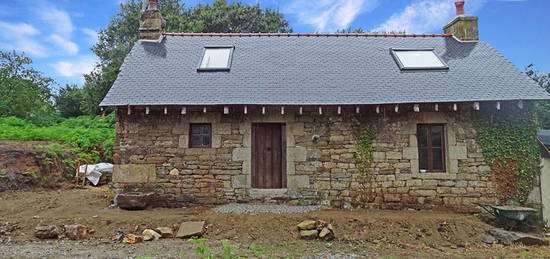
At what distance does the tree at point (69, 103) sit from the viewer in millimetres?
19281

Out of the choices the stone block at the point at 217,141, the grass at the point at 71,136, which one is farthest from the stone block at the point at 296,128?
the grass at the point at 71,136

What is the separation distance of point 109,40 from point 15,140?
9.92 meters

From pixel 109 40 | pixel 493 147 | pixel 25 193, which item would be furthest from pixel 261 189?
pixel 109 40

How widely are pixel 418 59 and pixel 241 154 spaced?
5.46 metres

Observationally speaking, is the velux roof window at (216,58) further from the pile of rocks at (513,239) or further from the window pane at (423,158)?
the pile of rocks at (513,239)

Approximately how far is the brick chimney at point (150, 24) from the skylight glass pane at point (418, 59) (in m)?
7.06

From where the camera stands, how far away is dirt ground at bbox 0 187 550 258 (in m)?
4.74

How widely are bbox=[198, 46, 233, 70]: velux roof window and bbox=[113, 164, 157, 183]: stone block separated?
2.85m

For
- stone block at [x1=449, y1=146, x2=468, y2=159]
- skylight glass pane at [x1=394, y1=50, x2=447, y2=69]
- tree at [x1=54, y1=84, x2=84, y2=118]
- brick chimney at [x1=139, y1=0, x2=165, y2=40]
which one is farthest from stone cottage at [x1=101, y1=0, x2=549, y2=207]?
tree at [x1=54, y1=84, x2=84, y2=118]

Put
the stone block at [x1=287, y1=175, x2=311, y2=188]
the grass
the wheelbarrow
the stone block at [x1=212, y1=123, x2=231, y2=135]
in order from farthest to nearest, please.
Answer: the grass
the stone block at [x1=212, y1=123, x2=231, y2=135]
the stone block at [x1=287, y1=175, x2=311, y2=188]
the wheelbarrow

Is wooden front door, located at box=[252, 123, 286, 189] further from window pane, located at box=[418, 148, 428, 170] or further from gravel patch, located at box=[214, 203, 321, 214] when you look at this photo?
window pane, located at box=[418, 148, 428, 170]

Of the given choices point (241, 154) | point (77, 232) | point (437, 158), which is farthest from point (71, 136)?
point (437, 158)

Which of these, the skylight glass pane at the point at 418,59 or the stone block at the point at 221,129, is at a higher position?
the skylight glass pane at the point at 418,59

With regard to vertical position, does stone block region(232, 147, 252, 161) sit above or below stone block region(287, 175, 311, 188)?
above
